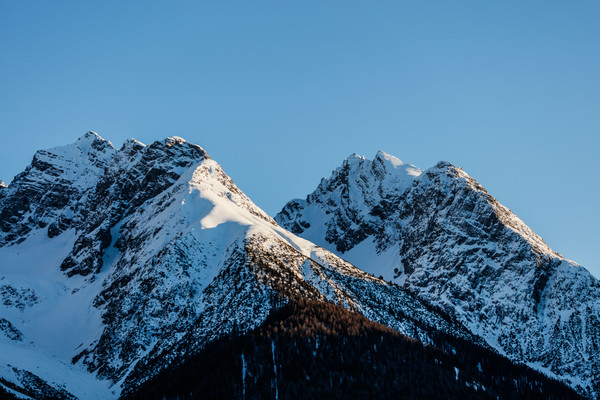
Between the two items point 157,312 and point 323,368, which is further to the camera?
point 157,312

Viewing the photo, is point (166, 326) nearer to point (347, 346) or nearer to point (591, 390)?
point (347, 346)

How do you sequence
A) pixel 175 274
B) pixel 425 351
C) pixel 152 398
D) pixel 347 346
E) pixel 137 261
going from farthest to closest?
1. pixel 137 261
2. pixel 175 274
3. pixel 425 351
4. pixel 347 346
5. pixel 152 398

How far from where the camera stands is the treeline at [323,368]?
126 meters

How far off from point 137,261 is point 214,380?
80740 mm

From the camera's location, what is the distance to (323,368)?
130375 mm

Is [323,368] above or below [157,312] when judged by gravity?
below

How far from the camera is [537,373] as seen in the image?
182250 mm

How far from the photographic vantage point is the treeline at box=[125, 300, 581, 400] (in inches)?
4941

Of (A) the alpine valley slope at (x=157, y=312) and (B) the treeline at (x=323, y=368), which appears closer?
(B) the treeline at (x=323, y=368)

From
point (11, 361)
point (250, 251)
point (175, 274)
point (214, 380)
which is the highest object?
point (250, 251)

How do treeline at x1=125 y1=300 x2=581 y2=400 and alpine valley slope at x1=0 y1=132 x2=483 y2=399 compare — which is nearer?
treeline at x1=125 y1=300 x2=581 y2=400

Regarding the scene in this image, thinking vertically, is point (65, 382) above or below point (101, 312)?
below

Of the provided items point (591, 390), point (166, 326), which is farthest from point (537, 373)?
point (166, 326)

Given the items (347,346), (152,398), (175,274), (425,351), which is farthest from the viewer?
(175,274)
